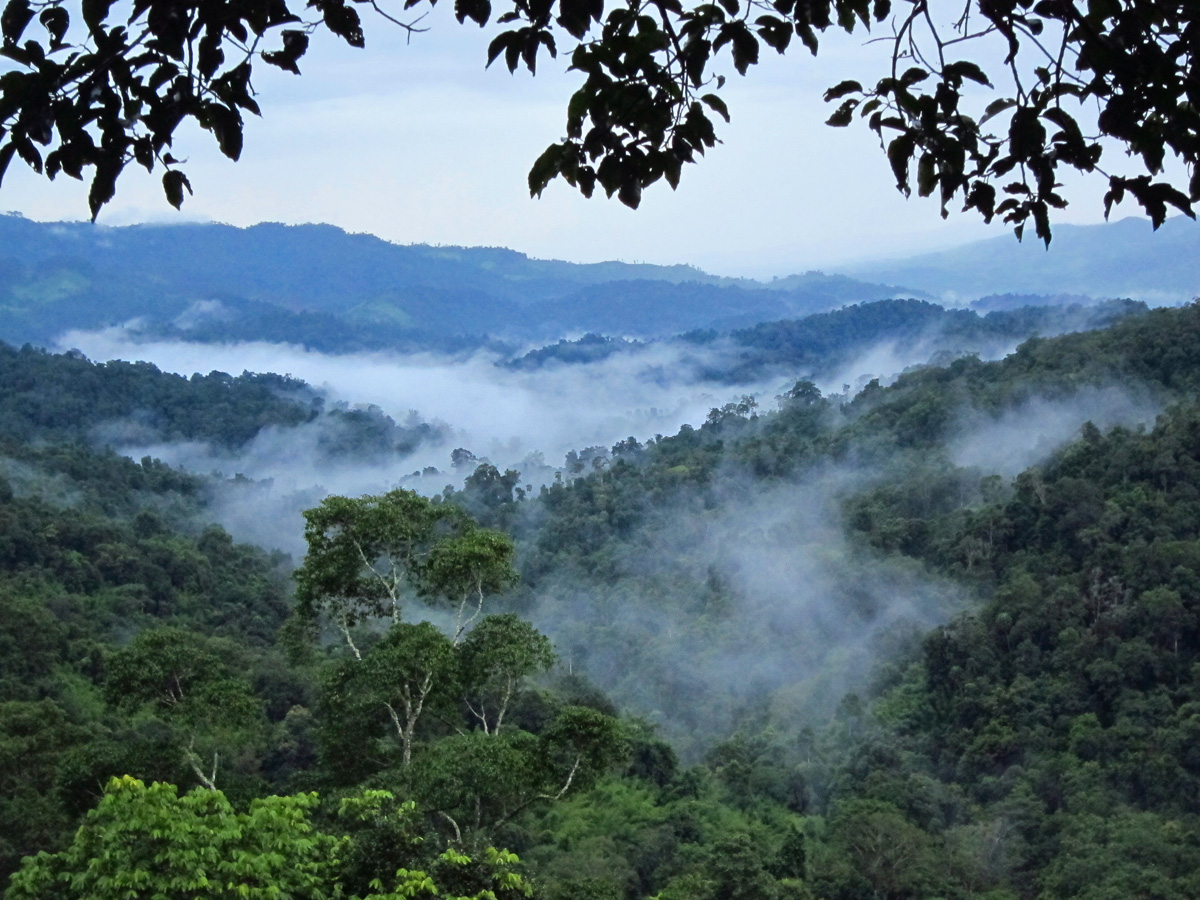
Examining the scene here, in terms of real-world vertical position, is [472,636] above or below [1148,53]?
below

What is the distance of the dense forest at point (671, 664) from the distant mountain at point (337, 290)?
74.3m

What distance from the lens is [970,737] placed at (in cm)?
2219

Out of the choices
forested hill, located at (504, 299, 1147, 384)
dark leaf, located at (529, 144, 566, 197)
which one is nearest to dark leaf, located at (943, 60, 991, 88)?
dark leaf, located at (529, 144, 566, 197)

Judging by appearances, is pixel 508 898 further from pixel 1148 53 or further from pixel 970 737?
pixel 970 737

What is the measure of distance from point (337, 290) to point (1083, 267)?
8143 centimetres

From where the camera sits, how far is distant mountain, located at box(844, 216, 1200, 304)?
373ft

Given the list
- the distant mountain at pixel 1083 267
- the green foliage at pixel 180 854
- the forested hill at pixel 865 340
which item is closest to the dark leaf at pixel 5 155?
the green foliage at pixel 180 854

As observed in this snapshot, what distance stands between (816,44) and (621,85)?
1.37 ft

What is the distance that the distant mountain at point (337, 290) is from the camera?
119625 mm

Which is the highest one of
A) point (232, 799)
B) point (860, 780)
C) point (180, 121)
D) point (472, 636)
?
point (180, 121)

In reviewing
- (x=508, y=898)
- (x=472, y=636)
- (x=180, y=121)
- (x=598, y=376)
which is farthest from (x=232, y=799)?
(x=598, y=376)

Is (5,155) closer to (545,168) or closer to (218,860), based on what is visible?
(545,168)

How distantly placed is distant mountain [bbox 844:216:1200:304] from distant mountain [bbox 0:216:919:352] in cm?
918

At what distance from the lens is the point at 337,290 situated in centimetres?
14650
